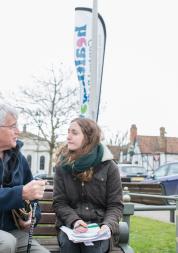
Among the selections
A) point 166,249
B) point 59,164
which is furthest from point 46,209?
point 166,249

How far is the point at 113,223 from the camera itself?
4.36 m

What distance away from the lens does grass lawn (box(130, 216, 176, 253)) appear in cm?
742

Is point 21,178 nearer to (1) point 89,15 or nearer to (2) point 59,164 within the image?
(2) point 59,164

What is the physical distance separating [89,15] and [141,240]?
5.76 meters

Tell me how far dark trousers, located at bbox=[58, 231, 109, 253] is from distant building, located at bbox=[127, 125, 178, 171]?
6623 cm

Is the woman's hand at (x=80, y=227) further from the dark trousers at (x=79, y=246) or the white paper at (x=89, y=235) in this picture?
the dark trousers at (x=79, y=246)

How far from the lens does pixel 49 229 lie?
192 inches

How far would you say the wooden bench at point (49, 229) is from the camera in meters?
4.65

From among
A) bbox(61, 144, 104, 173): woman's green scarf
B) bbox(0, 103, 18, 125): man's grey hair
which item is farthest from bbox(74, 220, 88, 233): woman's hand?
bbox(0, 103, 18, 125): man's grey hair

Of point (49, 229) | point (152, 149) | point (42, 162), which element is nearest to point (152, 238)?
point (49, 229)

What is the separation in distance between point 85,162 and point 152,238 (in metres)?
4.27

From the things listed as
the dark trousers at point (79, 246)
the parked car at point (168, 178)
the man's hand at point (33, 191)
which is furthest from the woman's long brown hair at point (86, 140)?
the parked car at point (168, 178)

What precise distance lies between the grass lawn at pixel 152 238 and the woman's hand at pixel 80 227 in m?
3.19

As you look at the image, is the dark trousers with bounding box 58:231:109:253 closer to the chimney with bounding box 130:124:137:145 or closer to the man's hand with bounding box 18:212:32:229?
the man's hand with bounding box 18:212:32:229
